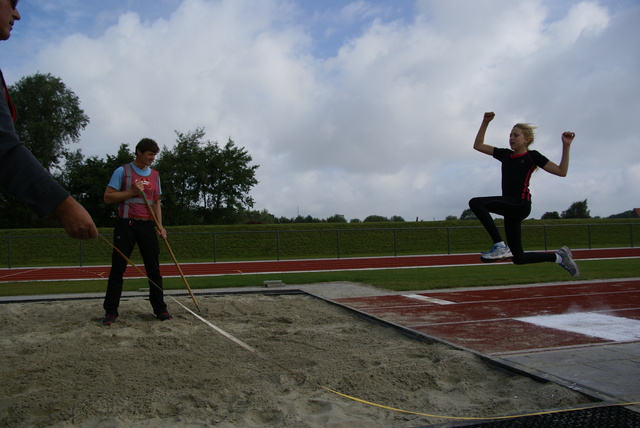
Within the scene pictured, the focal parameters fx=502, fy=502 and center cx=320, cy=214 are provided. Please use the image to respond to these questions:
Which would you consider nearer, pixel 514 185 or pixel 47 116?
pixel 514 185

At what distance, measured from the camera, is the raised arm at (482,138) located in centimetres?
469

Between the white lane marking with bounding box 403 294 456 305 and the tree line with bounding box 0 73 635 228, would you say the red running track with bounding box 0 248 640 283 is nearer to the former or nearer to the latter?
the white lane marking with bounding box 403 294 456 305

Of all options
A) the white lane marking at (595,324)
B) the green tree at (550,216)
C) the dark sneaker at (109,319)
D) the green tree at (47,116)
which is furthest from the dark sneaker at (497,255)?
the green tree at (47,116)

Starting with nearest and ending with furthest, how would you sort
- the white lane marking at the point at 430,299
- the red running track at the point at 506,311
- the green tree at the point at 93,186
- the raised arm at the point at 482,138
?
1. the raised arm at the point at 482,138
2. the red running track at the point at 506,311
3. the white lane marking at the point at 430,299
4. the green tree at the point at 93,186

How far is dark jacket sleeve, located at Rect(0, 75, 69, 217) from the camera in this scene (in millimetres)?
1812

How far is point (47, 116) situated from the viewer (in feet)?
143

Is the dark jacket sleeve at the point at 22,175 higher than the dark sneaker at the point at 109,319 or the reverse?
higher

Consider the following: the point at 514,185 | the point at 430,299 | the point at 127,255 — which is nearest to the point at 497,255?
the point at 514,185

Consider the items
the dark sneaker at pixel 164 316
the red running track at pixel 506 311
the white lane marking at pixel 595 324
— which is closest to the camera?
the red running track at pixel 506 311

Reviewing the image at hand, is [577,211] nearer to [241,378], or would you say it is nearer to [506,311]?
[506,311]

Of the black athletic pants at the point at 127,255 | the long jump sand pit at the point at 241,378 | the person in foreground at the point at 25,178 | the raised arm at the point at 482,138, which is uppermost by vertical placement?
the raised arm at the point at 482,138

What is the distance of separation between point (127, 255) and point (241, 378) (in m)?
3.02

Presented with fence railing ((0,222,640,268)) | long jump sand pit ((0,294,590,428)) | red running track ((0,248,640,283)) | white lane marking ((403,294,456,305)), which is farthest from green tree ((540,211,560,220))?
long jump sand pit ((0,294,590,428))

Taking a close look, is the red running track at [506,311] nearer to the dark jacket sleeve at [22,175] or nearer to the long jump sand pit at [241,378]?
the long jump sand pit at [241,378]
